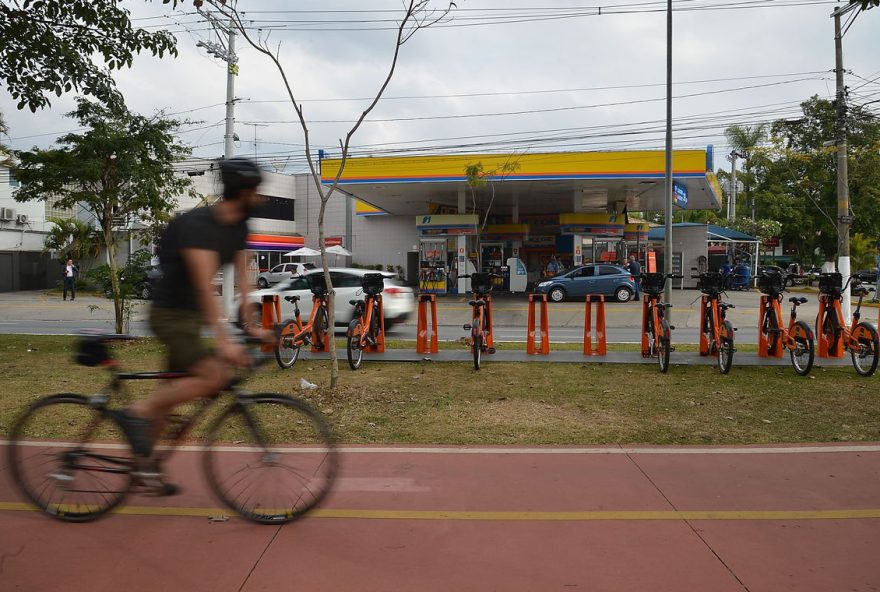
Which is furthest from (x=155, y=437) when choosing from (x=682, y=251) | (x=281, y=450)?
(x=682, y=251)

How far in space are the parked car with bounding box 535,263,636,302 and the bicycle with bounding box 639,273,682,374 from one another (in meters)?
15.8

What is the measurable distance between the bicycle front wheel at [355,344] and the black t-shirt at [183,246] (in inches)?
230

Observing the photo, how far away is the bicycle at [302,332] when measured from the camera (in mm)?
9812

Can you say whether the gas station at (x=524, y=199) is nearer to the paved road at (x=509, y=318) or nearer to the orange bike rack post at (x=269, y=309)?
the paved road at (x=509, y=318)

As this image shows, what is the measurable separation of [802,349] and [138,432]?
8.38 meters

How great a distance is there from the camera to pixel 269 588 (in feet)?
10.7

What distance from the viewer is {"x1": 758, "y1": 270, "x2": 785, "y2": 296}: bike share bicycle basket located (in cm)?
969

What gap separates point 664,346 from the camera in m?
9.45

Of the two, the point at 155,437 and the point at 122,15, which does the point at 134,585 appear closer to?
the point at 155,437

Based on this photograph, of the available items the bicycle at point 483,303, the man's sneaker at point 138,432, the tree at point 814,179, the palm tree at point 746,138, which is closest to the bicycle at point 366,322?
the bicycle at point 483,303

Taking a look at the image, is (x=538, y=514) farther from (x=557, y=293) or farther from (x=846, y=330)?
(x=557, y=293)

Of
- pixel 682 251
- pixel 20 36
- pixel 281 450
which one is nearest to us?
pixel 281 450

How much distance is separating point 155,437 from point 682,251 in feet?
117

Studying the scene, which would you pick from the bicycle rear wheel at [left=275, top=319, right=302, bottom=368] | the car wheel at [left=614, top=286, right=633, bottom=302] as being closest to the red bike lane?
the bicycle rear wheel at [left=275, top=319, right=302, bottom=368]
